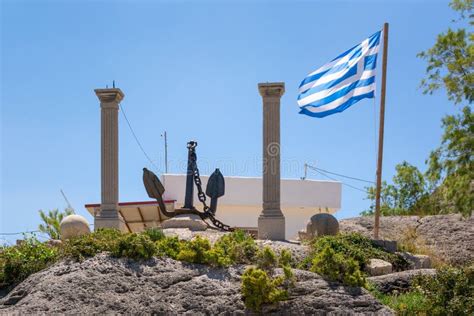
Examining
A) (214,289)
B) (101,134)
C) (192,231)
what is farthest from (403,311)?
(101,134)

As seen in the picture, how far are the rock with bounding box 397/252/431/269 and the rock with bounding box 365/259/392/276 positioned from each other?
173cm

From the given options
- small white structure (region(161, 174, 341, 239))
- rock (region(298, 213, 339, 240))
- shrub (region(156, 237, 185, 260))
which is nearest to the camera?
shrub (region(156, 237, 185, 260))

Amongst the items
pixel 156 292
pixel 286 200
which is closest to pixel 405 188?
pixel 286 200

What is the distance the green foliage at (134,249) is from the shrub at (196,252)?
68 centimetres

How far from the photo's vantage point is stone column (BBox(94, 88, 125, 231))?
2503cm

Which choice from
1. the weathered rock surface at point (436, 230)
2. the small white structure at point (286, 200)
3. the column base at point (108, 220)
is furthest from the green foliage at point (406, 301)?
the small white structure at point (286, 200)

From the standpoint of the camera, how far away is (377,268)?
19.3 meters

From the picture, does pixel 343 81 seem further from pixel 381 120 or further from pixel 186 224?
pixel 186 224

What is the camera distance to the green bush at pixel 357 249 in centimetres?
1928

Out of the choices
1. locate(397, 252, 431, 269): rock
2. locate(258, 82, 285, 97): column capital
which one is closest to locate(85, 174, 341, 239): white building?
locate(258, 82, 285, 97): column capital

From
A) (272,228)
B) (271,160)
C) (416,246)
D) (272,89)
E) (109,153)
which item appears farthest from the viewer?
(109,153)

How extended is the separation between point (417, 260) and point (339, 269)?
→ 17.7 feet

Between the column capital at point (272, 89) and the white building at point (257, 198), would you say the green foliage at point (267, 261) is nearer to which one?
the column capital at point (272, 89)

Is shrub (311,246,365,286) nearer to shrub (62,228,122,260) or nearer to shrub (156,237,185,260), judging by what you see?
shrub (156,237,185,260)
